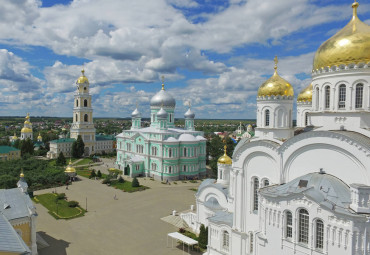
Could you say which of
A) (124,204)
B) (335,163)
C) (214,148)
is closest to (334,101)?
(335,163)

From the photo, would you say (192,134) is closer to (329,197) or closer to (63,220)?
(63,220)

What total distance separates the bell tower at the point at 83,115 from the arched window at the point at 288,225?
5108 cm

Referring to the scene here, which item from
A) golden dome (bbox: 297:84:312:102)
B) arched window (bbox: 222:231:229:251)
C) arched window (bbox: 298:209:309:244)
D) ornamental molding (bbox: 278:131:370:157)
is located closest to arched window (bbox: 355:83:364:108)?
ornamental molding (bbox: 278:131:370:157)

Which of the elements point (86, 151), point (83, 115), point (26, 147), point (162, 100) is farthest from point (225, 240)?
point (26, 147)

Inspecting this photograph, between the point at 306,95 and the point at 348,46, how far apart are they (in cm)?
958

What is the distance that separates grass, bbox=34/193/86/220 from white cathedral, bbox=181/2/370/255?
13549mm

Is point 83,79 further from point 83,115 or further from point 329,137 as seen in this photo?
point 329,137

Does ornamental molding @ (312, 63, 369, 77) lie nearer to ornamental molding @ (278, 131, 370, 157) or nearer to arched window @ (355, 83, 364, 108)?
arched window @ (355, 83, 364, 108)

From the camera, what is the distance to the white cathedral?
11328 millimetres

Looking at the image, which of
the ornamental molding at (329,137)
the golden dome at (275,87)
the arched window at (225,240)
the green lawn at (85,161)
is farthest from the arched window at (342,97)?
the green lawn at (85,161)

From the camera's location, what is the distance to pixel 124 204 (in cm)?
2752

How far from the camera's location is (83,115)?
5747cm

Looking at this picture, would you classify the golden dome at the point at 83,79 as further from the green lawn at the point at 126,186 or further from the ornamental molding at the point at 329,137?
the ornamental molding at the point at 329,137

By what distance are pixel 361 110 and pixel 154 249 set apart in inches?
598
